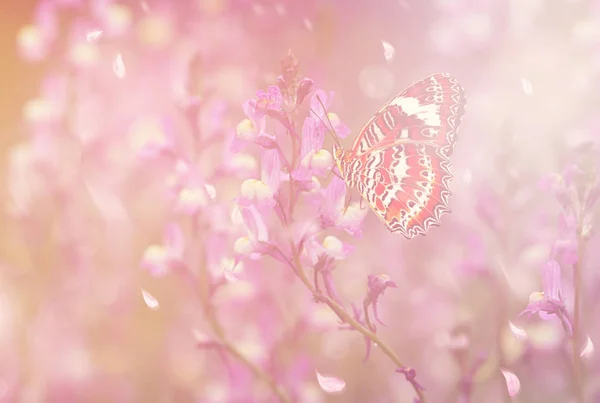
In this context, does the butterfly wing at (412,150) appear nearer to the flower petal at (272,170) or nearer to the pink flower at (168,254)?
the flower petal at (272,170)

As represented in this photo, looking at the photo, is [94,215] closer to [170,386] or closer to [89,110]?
[89,110]

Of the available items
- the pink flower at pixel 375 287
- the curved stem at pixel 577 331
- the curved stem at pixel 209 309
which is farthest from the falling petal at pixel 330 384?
the curved stem at pixel 577 331

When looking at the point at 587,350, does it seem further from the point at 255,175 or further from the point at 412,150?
the point at 255,175

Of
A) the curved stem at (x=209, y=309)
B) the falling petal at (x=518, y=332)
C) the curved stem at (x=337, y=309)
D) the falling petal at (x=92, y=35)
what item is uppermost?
the falling petal at (x=92, y=35)

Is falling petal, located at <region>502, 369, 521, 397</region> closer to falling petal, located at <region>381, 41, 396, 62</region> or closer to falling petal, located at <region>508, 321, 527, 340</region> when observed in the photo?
falling petal, located at <region>508, 321, 527, 340</region>

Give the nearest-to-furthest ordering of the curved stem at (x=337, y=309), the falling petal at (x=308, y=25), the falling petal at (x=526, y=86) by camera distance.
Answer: the curved stem at (x=337, y=309) < the falling petal at (x=526, y=86) < the falling petal at (x=308, y=25)

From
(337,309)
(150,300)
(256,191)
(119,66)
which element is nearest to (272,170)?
(256,191)
